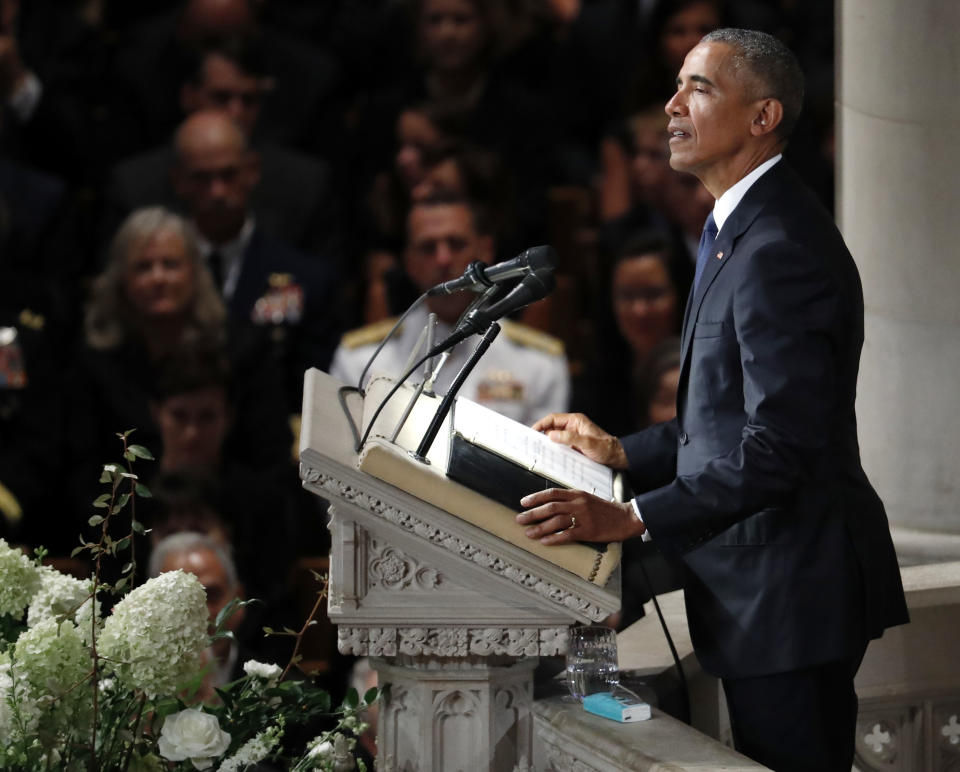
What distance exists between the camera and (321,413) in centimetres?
264

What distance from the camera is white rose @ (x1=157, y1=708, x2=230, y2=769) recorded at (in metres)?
2.12

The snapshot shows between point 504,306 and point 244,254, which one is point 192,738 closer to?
point 504,306

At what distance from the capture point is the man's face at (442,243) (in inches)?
241

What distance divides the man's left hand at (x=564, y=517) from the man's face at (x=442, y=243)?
3569mm

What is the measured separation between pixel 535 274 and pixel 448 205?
148 inches

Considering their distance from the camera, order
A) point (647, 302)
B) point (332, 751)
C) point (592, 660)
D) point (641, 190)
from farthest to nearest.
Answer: point (641, 190) < point (647, 302) < point (592, 660) < point (332, 751)

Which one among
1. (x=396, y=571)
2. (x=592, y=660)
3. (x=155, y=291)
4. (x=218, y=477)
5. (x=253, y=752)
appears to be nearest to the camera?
(x=253, y=752)

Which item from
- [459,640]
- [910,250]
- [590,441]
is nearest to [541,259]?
[590,441]

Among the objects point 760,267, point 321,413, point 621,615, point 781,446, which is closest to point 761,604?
point 781,446

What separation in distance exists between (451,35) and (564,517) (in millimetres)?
4832

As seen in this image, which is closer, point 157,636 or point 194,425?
point 157,636

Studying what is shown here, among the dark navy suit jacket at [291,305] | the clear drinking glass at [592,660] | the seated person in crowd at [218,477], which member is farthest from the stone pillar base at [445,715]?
the dark navy suit jacket at [291,305]

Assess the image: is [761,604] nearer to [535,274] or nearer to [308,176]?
[535,274]

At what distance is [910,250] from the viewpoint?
3611 millimetres
